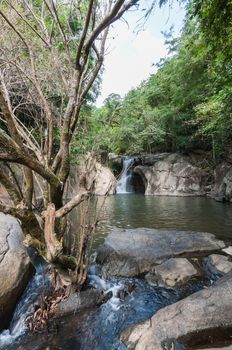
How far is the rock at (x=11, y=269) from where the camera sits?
3363mm

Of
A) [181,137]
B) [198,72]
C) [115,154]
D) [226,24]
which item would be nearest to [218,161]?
[181,137]

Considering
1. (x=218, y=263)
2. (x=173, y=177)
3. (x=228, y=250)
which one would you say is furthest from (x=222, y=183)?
(x=218, y=263)

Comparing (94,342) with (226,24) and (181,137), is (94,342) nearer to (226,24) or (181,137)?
(226,24)

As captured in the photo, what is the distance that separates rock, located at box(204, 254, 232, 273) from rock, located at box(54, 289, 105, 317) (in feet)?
7.59

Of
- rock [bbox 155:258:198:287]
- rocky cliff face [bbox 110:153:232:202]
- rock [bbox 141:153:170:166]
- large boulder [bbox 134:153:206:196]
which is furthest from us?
rock [bbox 141:153:170:166]

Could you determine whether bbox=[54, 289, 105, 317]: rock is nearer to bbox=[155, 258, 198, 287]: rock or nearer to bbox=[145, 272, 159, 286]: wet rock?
bbox=[145, 272, 159, 286]: wet rock

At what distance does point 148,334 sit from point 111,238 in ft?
10.5

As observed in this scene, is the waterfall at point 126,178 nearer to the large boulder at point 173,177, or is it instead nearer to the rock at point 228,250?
the large boulder at point 173,177

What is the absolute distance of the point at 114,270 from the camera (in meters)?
4.74

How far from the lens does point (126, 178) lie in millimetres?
24516

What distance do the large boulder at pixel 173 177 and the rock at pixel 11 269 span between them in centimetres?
1736

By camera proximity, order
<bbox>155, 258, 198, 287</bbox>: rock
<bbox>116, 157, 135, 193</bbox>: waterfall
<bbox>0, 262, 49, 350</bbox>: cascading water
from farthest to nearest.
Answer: <bbox>116, 157, 135, 193</bbox>: waterfall → <bbox>155, 258, 198, 287</bbox>: rock → <bbox>0, 262, 49, 350</bbox>: cascading water

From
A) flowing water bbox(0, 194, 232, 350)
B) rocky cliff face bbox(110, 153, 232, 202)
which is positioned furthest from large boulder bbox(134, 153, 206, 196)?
flowing water bbox(0, 194, 232, 350)

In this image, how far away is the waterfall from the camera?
79.3ft
